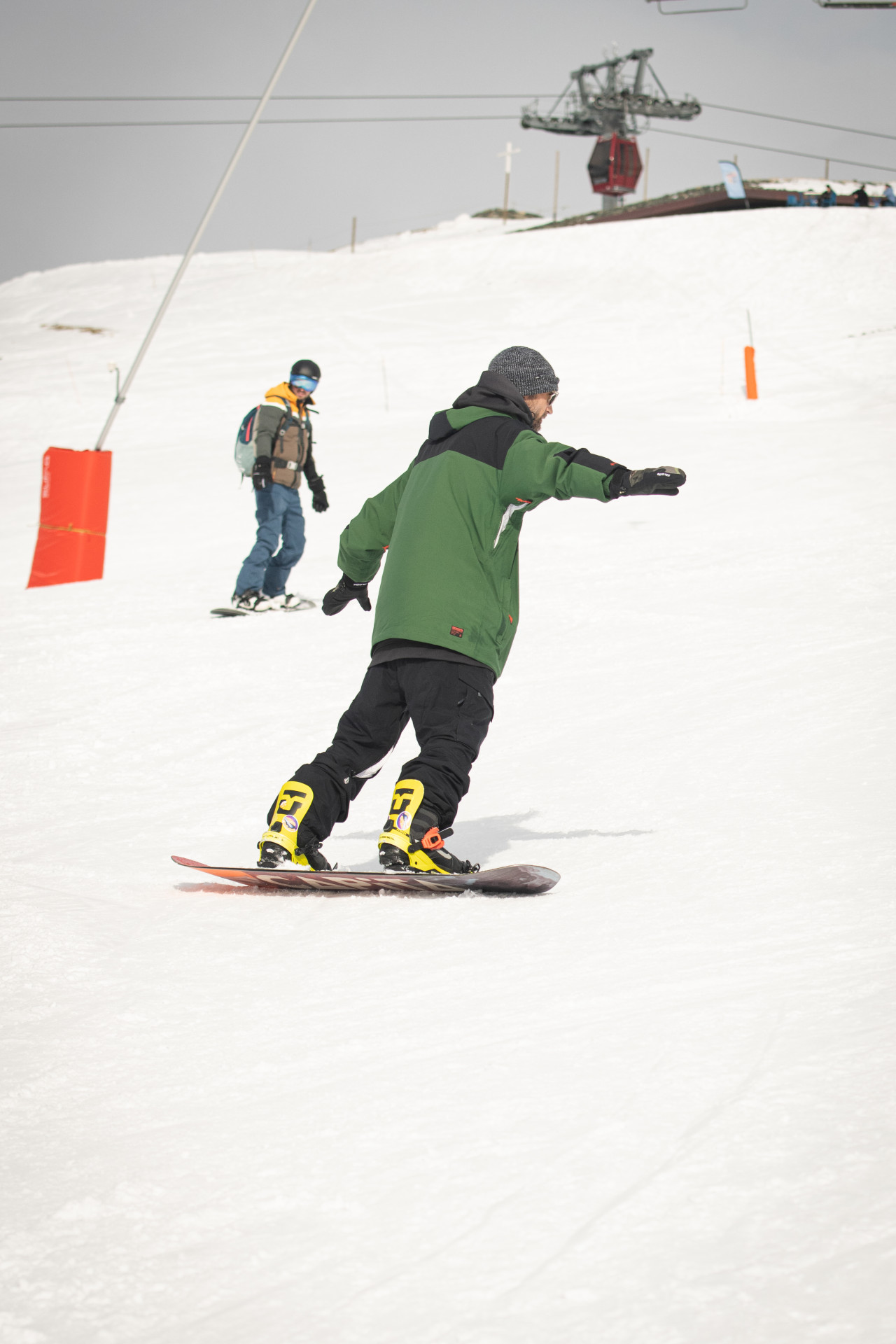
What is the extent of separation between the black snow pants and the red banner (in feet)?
19.1

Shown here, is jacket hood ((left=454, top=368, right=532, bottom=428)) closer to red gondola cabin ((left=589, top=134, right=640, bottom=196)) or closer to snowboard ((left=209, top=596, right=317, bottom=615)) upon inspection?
snowboard ((left=209, top=596, right=317, bottom=615))

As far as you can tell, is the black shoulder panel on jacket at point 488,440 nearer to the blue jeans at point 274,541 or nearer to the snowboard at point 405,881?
the snowboard at point 405,881

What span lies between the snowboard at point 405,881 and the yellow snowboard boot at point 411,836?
0.04 metres

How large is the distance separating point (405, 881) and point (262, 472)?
5.37 metres

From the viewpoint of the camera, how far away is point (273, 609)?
8.24 metres

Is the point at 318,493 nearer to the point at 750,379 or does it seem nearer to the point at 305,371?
the point at 305,371

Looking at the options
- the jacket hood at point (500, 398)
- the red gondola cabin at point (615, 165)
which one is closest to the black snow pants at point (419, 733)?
the jacket hood at point (500, 398)

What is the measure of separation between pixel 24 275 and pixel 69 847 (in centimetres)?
4008

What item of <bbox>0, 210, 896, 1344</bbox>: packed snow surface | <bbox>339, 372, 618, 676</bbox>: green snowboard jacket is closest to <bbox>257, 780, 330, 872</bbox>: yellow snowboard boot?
<bbox>0, 210, 896, 1344</bbox>: packed snow surface

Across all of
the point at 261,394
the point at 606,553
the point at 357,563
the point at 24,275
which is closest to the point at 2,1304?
the point at 357,563

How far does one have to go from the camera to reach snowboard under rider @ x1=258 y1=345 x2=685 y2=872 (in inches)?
126

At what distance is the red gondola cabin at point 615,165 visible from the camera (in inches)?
2119

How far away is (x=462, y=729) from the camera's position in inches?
128

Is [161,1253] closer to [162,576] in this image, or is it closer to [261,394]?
[162,576]
